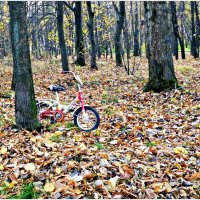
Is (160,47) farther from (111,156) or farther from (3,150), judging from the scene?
(3,150)

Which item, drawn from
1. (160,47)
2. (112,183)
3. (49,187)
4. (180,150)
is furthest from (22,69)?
(160,47)

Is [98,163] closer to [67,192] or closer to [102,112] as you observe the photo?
[67,192]

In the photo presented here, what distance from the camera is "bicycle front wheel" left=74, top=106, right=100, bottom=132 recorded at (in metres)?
7.18

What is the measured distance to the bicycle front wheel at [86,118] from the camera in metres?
7.18

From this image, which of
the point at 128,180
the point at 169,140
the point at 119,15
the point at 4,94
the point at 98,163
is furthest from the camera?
the point at 119,15

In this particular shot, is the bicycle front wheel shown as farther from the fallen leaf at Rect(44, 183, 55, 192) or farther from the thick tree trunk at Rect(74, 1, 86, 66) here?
Answer: the thick tree trunk at Rect(74, 1, 86, 66)

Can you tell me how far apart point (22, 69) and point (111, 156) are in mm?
2802

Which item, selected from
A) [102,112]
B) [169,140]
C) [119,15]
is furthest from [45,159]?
[119,15]

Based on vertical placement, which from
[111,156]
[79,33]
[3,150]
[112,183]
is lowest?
[112,183]

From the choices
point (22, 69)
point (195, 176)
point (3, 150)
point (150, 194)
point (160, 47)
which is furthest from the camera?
point (160, 47)

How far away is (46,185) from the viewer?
14.5ft

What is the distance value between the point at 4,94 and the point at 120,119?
220 inches

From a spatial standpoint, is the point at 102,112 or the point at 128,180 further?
the point at 102,112

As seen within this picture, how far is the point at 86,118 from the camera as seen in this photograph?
23.5 feet
